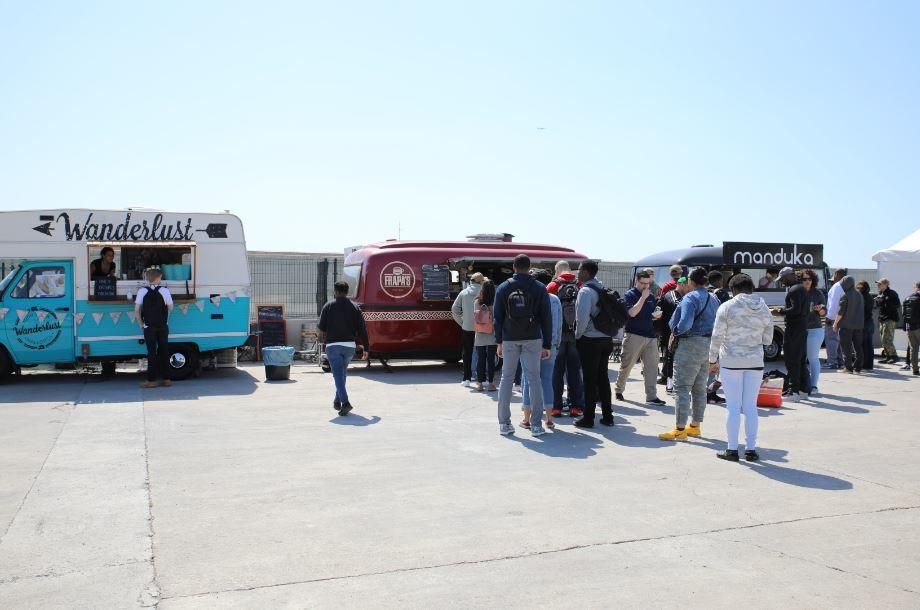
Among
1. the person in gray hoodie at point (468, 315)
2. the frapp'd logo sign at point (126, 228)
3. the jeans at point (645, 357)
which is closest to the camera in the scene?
the jeans at point (645, 357)

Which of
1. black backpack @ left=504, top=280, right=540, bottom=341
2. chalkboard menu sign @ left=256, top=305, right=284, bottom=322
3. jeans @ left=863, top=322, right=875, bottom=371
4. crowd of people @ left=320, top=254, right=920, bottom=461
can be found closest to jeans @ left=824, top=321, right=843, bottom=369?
jeans @ left=863, top=322, right=875, bottom=371

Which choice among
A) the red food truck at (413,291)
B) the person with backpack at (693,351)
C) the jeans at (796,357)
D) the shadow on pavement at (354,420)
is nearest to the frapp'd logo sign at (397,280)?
the red food truck at (413,291)

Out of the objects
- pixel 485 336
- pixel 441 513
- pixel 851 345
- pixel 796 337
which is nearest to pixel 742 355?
pixel 441 513

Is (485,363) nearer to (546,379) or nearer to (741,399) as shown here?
(546,379)

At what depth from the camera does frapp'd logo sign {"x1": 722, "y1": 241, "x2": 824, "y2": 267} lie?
1716 cm

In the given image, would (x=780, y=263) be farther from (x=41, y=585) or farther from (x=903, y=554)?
(x=41, y=585)

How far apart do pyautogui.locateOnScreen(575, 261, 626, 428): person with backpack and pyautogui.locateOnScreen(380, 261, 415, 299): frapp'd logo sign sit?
6150 mm

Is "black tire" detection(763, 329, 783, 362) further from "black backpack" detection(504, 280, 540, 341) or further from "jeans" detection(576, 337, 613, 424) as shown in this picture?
"black backpack" detection(504, 280, 540, 341)

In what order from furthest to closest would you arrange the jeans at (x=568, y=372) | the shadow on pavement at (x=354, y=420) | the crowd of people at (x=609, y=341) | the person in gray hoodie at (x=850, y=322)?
1. the person in gray hoodie at (x=850, y=322)
2. the jeans at (x=568, y=372)
3. the shadow on pavement at (x=354, y=420)
4. the crowd of people at (x=609, y=341)

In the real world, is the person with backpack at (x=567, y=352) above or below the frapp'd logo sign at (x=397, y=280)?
below

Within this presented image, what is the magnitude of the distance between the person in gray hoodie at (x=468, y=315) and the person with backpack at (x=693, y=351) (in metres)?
4.48

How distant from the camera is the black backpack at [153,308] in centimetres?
1302

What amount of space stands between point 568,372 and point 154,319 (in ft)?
21.4

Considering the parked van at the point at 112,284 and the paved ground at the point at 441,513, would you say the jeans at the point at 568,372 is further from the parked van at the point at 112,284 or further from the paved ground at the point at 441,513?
the parked van at the point at 112,284
